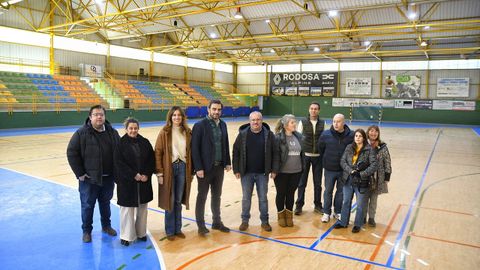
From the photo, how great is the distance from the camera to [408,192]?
24.7 feet

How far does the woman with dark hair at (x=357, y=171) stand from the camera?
16.6 ft

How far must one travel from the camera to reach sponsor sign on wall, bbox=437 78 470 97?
100 feet

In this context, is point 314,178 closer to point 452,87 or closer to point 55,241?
point 55,241

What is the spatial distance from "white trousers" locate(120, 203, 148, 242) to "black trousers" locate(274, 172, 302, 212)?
1.89 metres

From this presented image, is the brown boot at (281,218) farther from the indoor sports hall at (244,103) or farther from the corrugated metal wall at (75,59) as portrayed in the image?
the corrugated metal wall at (75,59)

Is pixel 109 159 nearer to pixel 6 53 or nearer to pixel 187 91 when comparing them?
pixel 6 53

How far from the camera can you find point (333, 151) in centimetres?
539

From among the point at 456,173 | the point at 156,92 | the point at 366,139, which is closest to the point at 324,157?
the point at 366,139

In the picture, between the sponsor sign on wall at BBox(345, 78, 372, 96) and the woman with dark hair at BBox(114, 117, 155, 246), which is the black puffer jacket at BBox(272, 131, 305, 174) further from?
the sponsor sign on wall at BBox(345, 78, 372, 96)

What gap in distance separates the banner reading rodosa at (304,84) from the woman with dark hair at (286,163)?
32.0 metres

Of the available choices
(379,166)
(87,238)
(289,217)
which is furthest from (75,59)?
(379,166)

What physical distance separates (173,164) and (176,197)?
1.45ft

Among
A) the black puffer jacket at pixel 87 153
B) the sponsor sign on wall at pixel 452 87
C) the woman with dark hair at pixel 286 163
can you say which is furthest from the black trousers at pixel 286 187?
the sponsor sign on wall at pixel 452 87

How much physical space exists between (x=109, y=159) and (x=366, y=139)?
351cm
